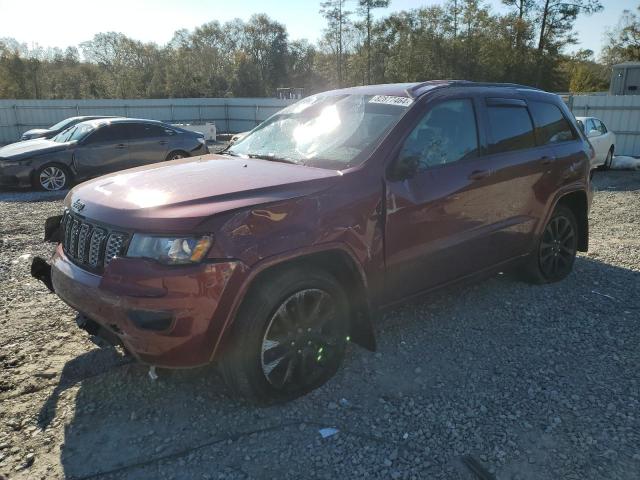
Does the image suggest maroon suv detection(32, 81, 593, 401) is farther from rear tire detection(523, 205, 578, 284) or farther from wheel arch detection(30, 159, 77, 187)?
wheel arch detection(30, 159, 77, 187)

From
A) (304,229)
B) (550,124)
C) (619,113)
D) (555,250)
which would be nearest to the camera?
(304,229)

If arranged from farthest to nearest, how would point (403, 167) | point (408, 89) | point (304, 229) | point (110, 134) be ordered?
point (110, 134) < point (408, 89) < point (403, 167) < point (304, 229)

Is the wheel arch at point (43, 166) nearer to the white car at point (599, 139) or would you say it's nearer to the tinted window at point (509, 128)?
the tinted window at point (509, 128)

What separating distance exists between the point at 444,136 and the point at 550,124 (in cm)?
165

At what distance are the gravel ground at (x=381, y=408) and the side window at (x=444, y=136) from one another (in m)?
1.38

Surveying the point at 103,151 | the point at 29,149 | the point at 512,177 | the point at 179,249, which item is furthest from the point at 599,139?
the point at 29,149

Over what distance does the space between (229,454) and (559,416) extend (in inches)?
74.9

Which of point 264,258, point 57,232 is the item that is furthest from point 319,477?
point 57,232

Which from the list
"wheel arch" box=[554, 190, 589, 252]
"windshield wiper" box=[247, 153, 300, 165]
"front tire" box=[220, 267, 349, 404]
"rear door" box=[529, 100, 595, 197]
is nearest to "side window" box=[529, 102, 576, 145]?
"rear door" box=[529, 100, 595, 197]

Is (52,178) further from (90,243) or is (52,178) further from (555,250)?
(555,250)

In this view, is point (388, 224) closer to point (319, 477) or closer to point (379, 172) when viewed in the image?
point (379, 172)

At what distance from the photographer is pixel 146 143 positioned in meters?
11.5

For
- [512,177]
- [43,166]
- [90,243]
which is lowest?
[43,166]

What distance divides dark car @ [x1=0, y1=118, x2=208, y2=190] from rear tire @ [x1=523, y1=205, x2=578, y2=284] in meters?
9.15
